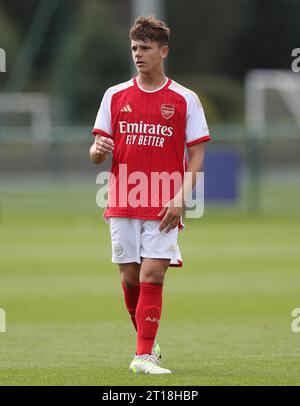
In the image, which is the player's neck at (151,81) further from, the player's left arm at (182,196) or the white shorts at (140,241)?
the white shorts at (140,241)

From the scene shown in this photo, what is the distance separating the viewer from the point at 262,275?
1478cm

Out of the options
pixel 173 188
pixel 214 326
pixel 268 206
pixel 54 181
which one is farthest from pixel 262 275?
pixel 54 181

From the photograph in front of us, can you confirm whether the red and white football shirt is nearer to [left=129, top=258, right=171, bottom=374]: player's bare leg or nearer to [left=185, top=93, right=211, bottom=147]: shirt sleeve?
[left=185, top=93, right=211, bottom=147]: shirt sleeve

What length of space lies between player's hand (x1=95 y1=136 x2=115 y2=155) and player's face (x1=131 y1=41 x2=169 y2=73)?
1.72ft

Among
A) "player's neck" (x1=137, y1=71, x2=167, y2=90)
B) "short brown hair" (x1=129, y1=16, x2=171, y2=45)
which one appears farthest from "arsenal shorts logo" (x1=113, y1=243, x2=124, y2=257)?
"short brown hair" (x1=129, y1=16, x2=171, y2=45)

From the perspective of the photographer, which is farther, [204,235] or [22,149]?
[22,149]

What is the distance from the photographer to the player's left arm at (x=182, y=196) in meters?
7.70

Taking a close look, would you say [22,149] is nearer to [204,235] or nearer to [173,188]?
[204,235]

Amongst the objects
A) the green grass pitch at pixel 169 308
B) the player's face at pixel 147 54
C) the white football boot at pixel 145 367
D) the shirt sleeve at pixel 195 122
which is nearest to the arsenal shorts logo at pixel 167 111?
the shirt sleeve at pixel 195 122

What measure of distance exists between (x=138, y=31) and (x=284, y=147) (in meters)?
29.3

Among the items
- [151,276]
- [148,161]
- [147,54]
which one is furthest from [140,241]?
[147,54]

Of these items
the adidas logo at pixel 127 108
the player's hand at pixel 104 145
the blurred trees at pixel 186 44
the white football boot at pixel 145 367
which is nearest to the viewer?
the white football boot at pixel 145 367

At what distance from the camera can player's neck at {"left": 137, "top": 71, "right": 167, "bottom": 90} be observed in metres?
7.81

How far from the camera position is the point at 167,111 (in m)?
7.74
